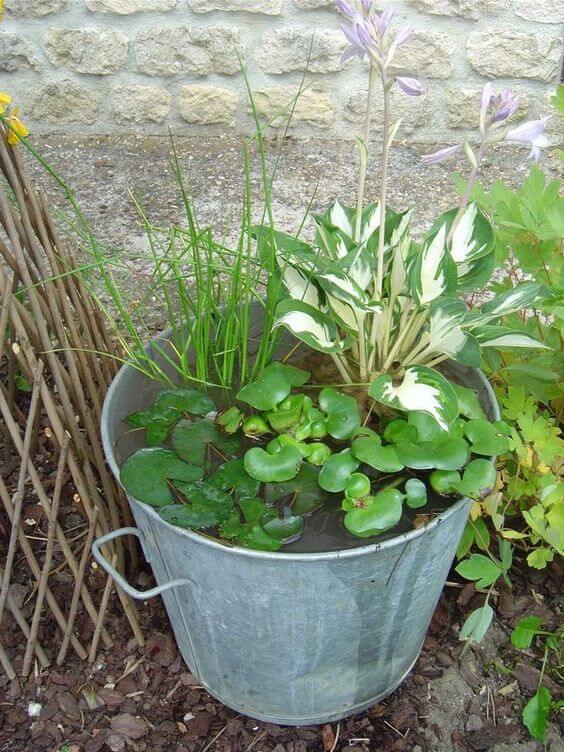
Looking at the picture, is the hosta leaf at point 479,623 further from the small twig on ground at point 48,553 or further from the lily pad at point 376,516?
the small twig on ground at point 48,553

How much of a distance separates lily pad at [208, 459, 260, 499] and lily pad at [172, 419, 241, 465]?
4 centimetres

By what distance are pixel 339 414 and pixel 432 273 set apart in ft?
0.83

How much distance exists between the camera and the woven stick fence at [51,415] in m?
1.16

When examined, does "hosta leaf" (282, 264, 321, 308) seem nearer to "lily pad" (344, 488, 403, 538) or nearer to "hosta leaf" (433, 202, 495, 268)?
"hosta leaf" (433, 202, 495, 268)

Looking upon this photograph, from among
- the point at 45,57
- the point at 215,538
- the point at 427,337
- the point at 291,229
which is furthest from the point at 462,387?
the point at 45,57

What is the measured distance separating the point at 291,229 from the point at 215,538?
1656 millimetres

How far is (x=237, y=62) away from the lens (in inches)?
108

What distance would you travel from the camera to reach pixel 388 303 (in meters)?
1.20

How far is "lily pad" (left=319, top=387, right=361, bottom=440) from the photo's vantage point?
1.11m

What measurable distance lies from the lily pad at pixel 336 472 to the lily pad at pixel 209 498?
0.47ft

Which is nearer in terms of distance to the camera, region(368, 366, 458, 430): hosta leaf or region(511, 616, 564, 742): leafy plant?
region(368, 366, 458, 430): hosta leaf

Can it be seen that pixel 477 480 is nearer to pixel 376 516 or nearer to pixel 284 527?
pixel 376 516

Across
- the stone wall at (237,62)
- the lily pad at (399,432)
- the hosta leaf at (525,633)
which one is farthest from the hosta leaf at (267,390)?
the stone wall at (237,62)

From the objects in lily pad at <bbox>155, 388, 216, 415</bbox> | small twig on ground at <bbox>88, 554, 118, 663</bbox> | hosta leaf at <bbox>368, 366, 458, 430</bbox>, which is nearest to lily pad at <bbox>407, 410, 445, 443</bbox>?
hosta leaf at <bbox>368, 366, 458, 430</bbox>
